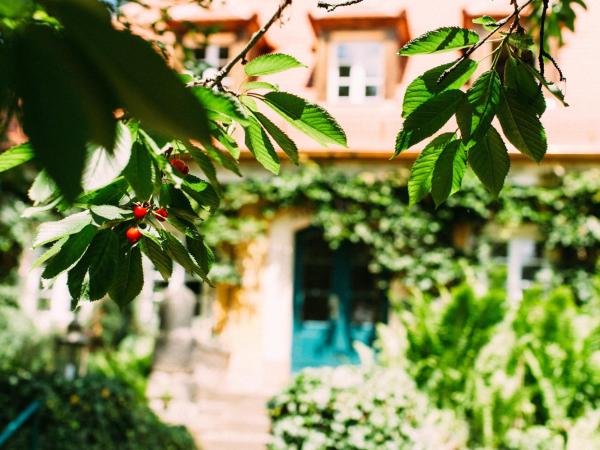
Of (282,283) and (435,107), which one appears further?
(282,283)

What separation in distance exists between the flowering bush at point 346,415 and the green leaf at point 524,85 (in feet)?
13.0

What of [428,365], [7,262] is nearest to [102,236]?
Answer: [428,365]

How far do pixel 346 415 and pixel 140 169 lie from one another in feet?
13.7

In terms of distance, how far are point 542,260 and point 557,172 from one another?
1.16 m

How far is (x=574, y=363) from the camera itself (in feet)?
21.7

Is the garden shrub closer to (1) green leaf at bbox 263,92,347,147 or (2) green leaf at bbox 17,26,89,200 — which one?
(1) green leaf at bbox 263,92,347,147

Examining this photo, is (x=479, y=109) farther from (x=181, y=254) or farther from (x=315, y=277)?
(x=315, y=277)

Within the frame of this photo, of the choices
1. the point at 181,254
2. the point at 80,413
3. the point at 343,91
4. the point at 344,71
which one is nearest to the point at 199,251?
the point at 181,254

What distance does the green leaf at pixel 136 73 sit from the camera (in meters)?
0.42

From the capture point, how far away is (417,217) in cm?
905

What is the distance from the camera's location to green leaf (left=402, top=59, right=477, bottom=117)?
1.11 metres

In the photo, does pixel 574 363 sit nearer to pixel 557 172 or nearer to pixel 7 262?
pixel 557 172

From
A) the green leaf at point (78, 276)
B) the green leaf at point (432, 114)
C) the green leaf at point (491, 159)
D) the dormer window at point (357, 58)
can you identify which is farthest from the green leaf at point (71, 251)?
the dormer window at point (357, 58)

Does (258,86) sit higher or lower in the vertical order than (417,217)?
lower
